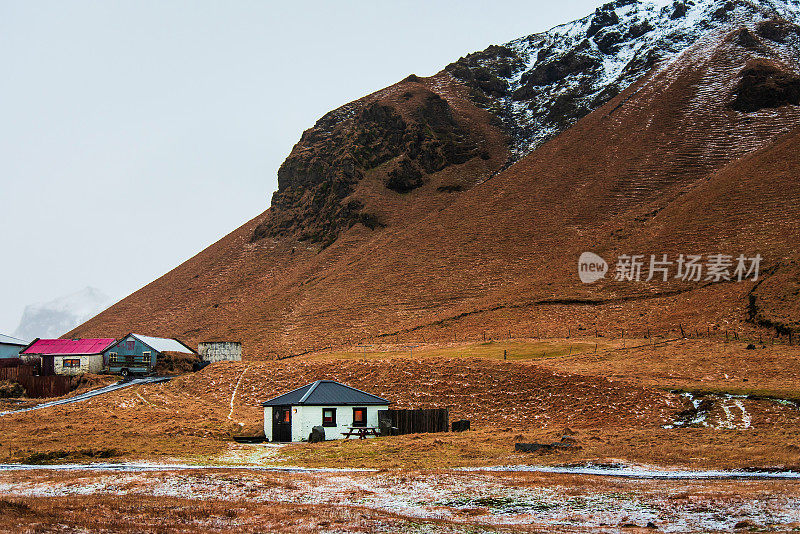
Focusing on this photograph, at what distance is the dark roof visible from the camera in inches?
1552

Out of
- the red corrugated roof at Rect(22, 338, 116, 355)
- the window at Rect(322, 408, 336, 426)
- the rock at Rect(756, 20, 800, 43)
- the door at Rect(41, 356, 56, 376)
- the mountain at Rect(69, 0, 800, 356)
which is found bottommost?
the window at Rect(322, 408, 336, 426)

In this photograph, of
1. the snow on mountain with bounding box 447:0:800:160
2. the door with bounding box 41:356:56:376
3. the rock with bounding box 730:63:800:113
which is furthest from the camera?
the snow on mountain with bounding box 447:0:800:160

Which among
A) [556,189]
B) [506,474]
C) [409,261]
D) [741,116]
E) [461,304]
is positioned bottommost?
[506,474]

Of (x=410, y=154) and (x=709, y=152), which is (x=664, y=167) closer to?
(x=709, y=152)

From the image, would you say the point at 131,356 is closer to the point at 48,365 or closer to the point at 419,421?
the point at 48,365

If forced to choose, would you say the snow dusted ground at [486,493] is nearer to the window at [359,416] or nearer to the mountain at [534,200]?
the window at [359,416]

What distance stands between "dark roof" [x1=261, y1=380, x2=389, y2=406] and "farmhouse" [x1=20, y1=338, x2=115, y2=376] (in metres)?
33.6

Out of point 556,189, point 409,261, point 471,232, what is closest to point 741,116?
point 556,189

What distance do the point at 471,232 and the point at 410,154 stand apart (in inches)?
1644

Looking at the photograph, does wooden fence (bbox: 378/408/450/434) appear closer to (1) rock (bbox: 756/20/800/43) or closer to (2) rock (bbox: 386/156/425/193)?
(2) rock (bbox: 386/156/425/193)

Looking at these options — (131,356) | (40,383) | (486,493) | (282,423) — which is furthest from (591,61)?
(486,493)

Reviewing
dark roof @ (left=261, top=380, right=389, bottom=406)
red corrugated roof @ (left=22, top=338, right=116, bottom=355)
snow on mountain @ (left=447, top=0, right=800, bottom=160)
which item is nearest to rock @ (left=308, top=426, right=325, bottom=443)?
dark roof @ (left=261, top=380, right=389, bottom=406)

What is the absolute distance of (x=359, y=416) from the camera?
131 ft

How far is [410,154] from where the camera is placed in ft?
481
